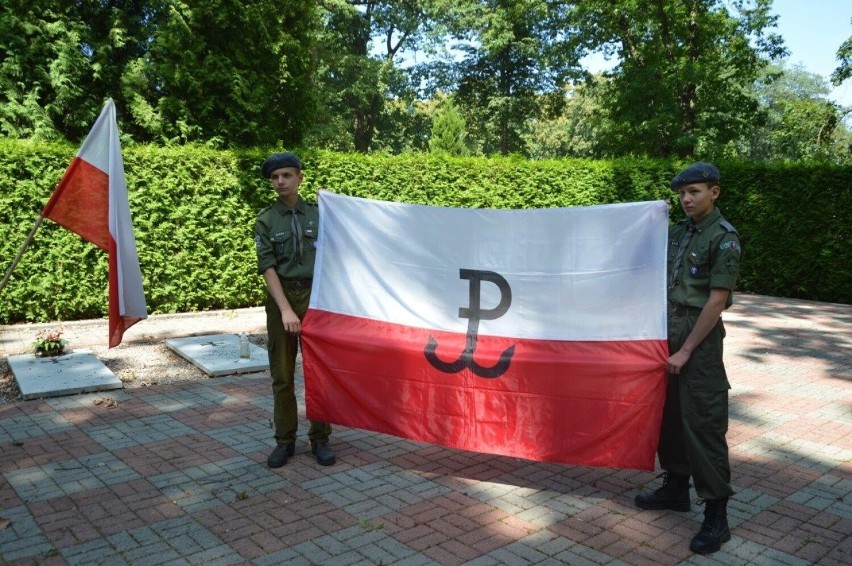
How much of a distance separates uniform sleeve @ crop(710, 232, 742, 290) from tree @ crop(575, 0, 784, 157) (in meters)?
22.9

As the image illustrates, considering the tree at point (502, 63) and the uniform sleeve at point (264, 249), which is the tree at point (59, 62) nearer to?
the uniform sleeve at point (264, 249)

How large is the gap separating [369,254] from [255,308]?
Answer: 806cm

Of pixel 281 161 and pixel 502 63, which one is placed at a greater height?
pixel 502 63

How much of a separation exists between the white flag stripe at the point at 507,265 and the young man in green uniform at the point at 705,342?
230mm

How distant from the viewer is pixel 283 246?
474 centimetres

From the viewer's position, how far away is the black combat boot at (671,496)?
4141 millimetres

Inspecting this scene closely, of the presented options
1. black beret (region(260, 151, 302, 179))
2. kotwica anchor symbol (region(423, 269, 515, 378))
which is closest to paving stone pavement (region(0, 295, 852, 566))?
kotwica anchor symbol (region(423, 269, 515, 378))

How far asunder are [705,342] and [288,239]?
2.77 metres

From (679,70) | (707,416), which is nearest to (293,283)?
(707,416)

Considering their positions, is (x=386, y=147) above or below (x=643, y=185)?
above

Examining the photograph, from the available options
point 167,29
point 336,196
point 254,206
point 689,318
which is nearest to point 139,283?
point 336,196

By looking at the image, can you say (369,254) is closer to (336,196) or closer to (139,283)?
(336,196)

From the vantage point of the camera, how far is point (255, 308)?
12.4m

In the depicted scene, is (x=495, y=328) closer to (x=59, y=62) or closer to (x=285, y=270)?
(x=285, y=270)
